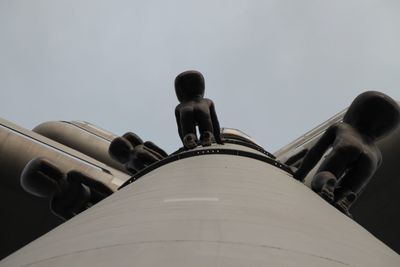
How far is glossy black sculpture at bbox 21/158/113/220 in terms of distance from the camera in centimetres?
860

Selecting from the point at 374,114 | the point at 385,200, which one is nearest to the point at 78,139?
the point at 385,200

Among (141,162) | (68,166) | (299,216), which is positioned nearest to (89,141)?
(68,166)

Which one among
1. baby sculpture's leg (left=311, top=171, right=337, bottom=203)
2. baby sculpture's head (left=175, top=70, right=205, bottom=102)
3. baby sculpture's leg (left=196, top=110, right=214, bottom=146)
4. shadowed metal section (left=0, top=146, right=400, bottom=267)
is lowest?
shadowed metal section (left=0, top=146, right=400, bottom=267)

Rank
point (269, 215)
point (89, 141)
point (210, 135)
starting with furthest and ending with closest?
point (89, 141) < point (210, 135) < point (269, 215)

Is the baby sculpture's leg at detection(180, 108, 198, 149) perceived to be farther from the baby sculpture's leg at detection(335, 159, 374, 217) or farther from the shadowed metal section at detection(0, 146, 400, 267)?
the shadowed metal section at detection(0, 146, 400, 267)

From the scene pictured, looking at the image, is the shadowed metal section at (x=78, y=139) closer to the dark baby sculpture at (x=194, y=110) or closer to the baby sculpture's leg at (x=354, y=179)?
the dark baby sculpture at (x=194, y=110)

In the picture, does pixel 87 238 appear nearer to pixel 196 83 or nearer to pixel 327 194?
pixel 327 194

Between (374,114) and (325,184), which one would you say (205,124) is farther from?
(325,184)

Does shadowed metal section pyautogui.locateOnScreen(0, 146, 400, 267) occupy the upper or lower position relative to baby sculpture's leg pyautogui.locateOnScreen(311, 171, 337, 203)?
lower

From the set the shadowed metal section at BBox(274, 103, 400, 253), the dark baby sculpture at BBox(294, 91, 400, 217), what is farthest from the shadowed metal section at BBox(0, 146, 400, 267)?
the shadowed metal section at BBox(274, 103, 400, 253)

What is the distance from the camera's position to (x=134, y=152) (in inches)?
410

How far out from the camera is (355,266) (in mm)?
3072

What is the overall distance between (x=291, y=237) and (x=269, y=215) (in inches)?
21.1

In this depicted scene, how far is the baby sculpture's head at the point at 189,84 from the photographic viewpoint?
9.39 metres
